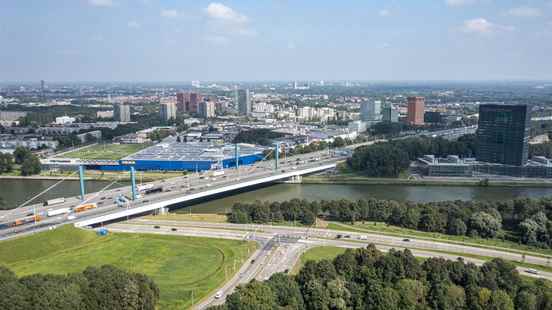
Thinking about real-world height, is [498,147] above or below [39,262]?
above

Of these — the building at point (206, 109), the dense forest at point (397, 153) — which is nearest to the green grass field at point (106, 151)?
the dense forest at point (397, 153)

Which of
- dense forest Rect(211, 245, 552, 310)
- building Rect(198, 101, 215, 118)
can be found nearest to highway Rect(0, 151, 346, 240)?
dense forest Rect(211, 245, 552, 310)

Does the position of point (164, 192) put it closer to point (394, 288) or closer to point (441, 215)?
point (441, 215)

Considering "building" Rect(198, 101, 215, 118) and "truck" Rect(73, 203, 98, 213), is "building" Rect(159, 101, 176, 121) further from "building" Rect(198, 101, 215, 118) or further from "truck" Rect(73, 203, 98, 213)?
"truck" Rect(73, 203, 98, 213)

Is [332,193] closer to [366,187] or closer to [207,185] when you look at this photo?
[366,187]

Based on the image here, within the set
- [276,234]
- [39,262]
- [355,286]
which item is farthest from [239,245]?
[39,262]

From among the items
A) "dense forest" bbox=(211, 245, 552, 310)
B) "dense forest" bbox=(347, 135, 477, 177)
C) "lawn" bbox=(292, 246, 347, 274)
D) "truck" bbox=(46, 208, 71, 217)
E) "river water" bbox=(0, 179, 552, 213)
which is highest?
"dense forest" bbox=(347, 135, 477, 177)
